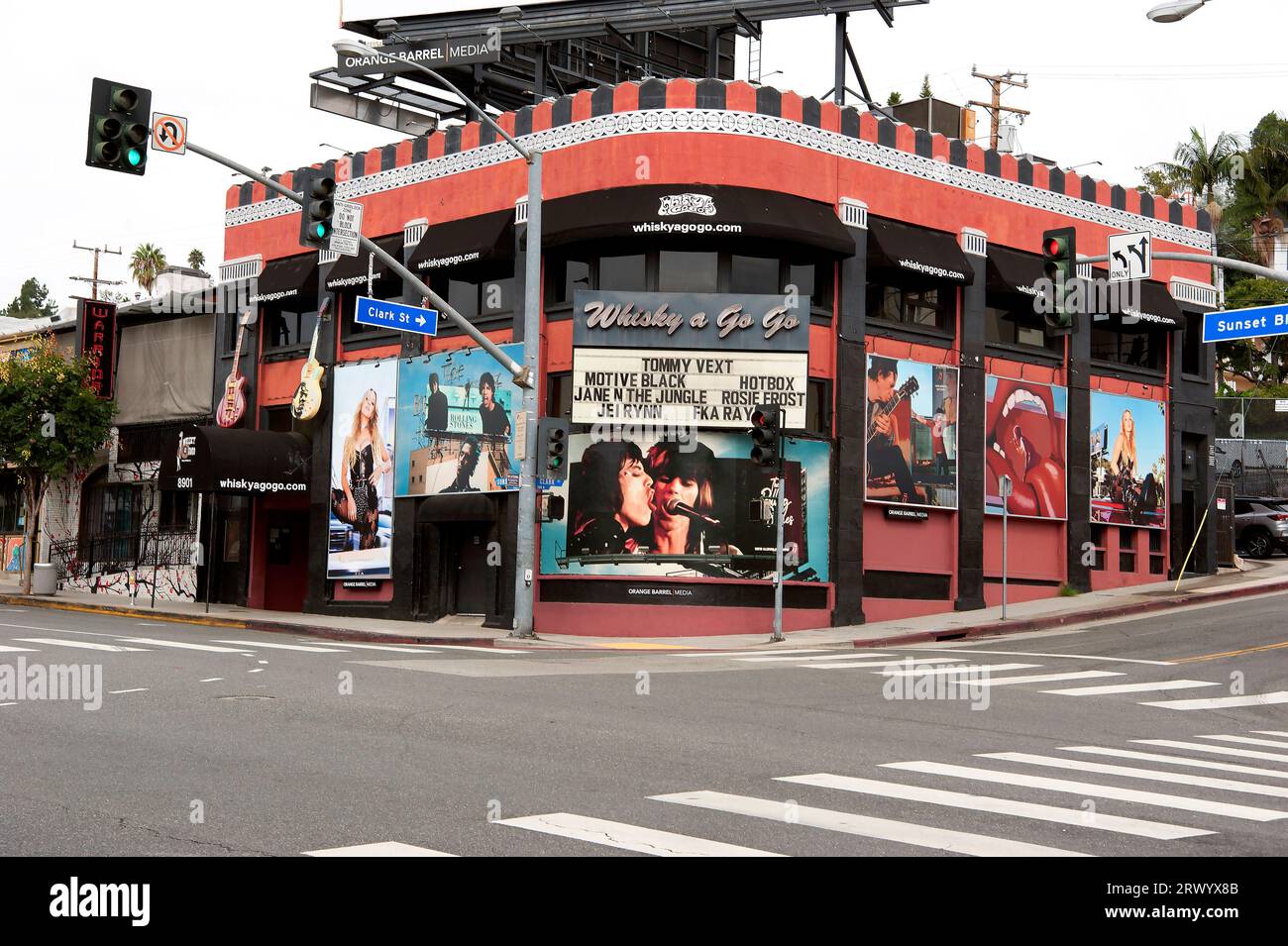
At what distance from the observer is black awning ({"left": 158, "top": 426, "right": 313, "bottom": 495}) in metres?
32.3

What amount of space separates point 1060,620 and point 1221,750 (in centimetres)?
1656

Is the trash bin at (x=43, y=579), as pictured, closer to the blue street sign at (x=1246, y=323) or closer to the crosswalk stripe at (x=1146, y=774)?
the blue street sign at (x=1246, y=323)

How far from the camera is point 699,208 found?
27953mm

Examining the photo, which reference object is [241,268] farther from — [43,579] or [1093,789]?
[1093,789]

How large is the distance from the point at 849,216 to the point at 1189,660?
1252 centimetres

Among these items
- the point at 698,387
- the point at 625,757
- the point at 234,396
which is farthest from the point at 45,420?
the point at 625,757

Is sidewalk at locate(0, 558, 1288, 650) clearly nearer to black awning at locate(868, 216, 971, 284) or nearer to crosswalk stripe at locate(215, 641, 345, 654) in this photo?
crosswalk stripe at locate(215, 641, 345, 654)

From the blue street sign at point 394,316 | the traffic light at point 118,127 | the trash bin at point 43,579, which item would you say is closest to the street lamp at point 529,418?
the blue street sign at point 394,316

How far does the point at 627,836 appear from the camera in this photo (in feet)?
25.9

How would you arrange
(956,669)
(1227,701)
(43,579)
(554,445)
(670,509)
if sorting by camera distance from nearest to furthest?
(1227,701)
(956,669)
(554,445)
(670,509)
(43,579)

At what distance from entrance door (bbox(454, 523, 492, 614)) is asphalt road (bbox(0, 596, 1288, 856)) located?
999cm

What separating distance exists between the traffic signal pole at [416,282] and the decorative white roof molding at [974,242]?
39.5 ft
